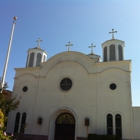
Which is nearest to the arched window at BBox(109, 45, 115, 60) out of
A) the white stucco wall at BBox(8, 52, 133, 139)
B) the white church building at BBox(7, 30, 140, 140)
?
the white church building at BBox(7, 30, 140, 140)

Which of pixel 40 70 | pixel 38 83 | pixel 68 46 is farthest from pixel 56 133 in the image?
pixel 68 46

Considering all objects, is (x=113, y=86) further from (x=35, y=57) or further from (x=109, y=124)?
(x=35, y=57)

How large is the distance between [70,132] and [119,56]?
896 cm

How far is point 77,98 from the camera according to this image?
60.5 ft

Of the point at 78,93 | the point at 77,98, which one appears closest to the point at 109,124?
the point at 77,98

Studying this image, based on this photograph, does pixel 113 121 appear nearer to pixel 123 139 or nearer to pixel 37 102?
pixel 123 139

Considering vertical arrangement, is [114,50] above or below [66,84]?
above

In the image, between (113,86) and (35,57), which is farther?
(35,57)

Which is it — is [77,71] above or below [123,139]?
above

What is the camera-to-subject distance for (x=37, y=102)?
65.0ft

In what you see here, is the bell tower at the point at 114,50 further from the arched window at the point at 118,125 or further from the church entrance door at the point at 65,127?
the church entrance door at the point at 65,127

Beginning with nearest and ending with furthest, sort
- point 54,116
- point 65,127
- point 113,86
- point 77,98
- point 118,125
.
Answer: point 118,125, point 113,86, point 77,98, point 65,127, point 54,116

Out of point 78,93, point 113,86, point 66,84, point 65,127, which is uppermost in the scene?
point 66,84

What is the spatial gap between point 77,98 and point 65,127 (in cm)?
306
